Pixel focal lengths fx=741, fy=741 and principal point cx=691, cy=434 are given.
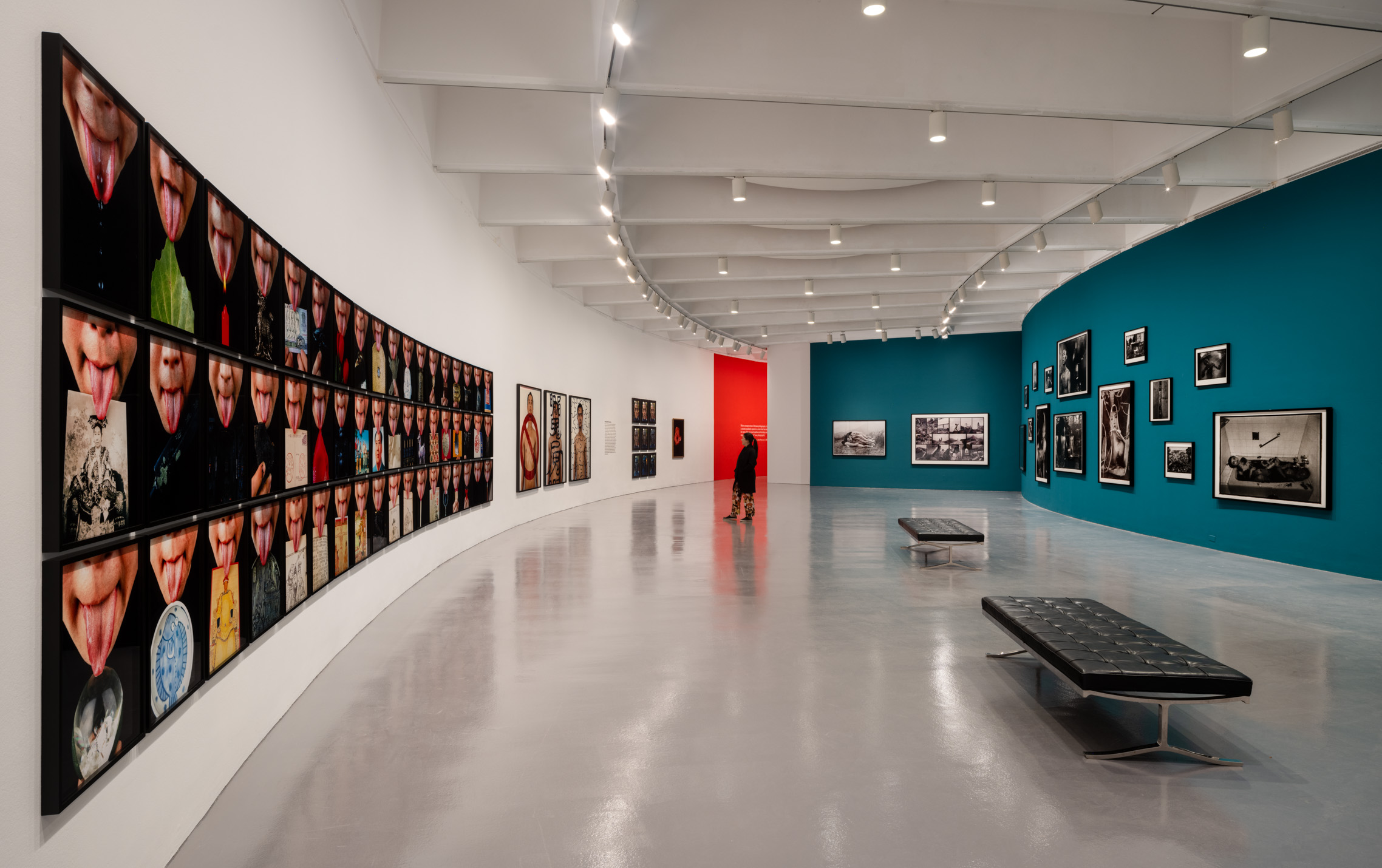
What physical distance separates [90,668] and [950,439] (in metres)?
26.6

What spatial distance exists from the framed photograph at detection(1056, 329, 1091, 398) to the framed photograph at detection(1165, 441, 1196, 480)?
Answer: 11.6ft

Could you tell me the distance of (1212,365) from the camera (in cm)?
1207

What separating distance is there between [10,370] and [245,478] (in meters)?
1.94

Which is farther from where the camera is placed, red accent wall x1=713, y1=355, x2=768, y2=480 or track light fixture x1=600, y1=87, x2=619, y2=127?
red accent wall x1=713, y1=355, x2=768, y2=480

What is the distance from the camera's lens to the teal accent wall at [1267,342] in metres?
9.69

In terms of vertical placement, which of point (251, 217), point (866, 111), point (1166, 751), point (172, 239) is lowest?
point (1166, 751)

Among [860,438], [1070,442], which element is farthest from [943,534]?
[860,438]

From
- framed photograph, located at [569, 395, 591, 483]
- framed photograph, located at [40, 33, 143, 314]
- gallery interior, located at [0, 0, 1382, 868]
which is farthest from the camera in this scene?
framed photograph, located at [569, 395, 591, 483]

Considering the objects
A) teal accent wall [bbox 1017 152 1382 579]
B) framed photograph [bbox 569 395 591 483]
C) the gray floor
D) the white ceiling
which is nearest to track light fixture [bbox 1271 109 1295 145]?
the white ceiling

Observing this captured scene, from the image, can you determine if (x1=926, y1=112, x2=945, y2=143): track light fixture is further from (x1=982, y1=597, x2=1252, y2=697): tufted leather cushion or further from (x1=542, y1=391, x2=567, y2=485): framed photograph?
(x1=542, y1=391, x2=567, y2=485): framed photograph

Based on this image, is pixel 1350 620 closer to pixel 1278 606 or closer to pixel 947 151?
pixel 1278 606

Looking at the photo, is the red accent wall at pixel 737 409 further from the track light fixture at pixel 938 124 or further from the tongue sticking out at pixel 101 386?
the tongue sticking out at pixel 101 386

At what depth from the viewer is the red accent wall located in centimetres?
3098

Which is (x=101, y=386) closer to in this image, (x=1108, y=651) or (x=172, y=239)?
(x=172, y=239)
